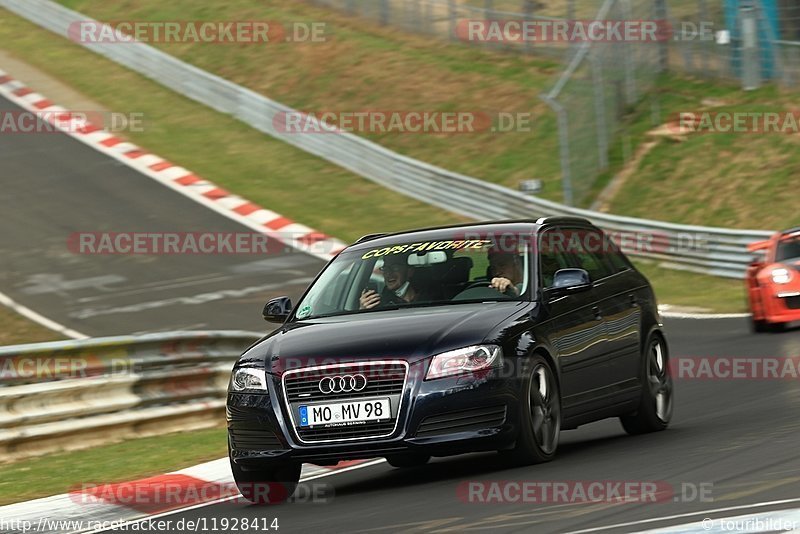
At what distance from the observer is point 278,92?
1399 inches

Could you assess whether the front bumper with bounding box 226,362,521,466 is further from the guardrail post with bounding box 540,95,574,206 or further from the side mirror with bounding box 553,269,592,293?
the guardrail post with bounding box 540,95,574,206

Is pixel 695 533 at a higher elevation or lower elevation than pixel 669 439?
higher

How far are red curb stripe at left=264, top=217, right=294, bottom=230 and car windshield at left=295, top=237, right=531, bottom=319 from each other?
651 inches

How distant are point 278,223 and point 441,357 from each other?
1834cm

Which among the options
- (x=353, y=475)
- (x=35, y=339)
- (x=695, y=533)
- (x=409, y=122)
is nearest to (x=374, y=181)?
(x=409, y=122)

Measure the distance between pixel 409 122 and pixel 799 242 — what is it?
15972 mm

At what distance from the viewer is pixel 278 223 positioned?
26.4 m

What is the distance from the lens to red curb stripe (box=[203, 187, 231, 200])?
91.1 ft

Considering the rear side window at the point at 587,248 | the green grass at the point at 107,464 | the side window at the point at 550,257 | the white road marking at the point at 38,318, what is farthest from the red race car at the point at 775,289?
the side window at the point at 550,257

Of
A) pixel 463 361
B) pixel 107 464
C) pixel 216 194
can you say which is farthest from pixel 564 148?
pixel 463 361

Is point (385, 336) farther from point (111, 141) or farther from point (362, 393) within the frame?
point (111, 141)

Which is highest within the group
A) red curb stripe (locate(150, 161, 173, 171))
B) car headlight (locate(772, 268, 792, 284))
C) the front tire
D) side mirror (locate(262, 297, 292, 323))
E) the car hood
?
the car hood

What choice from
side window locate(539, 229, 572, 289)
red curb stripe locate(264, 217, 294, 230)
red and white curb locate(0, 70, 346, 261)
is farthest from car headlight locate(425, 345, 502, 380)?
red curb stripe locate(264, 217, 294, 230)

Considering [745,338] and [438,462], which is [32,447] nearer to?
[438,462]
